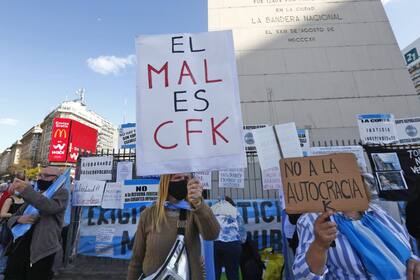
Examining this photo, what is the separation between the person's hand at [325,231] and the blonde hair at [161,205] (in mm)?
1176

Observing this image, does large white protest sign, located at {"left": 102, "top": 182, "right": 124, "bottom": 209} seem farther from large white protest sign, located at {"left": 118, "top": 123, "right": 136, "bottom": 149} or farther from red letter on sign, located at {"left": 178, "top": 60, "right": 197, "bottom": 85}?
red letter on sign, located at {"left": 178, "top": 60, "right": 197, "bottom": 85}

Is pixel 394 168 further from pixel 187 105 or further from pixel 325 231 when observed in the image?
pixel 187 105

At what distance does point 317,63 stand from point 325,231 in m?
10.0

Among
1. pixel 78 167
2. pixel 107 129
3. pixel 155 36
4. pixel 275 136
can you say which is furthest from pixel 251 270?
pixel 107 129

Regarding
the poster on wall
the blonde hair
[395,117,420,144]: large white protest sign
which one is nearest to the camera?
the blonde hair

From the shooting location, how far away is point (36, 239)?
10.4 ft

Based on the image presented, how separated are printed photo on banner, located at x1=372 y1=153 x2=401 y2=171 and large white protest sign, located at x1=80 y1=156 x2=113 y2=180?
6.68 m

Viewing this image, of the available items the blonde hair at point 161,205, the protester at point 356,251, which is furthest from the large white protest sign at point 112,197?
the protester at point 356,251

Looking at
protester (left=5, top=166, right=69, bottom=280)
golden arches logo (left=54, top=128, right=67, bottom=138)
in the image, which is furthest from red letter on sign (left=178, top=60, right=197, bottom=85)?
golden arches logo (left=54, top=128, right=67, bottom=138)

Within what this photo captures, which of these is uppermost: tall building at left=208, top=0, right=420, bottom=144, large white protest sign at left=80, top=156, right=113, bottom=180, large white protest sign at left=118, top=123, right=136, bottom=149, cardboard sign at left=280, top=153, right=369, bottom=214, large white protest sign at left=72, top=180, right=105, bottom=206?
tall building at left=208, top=0, right=420, bottom=144

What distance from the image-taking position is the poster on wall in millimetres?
6105

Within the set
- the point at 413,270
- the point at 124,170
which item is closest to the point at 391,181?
the point at 413,270

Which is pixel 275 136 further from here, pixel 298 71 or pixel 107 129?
pixel 107 129

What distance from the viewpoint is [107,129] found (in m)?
132
